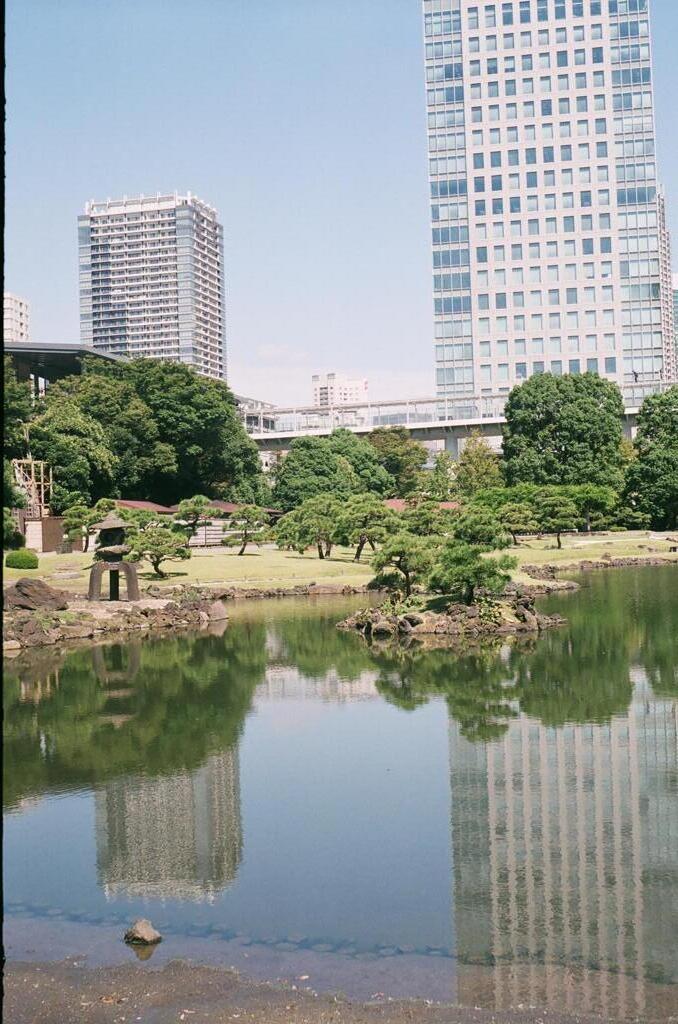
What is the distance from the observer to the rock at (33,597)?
3381 centimetres

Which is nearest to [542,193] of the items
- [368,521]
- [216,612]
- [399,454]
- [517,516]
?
[399,454]

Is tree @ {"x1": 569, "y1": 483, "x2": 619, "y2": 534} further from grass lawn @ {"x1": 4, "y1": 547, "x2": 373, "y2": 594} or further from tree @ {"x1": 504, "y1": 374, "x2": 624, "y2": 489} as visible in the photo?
grass lawn @ {"x1": 4, "y1": 547, "x2": 373, "y2": 594}

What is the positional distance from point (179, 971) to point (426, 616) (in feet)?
73.0

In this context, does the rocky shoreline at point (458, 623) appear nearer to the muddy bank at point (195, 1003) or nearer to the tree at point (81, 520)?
the tree at point (81, 520)

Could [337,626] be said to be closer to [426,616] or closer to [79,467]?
[426,616]

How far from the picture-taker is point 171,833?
12914 mm

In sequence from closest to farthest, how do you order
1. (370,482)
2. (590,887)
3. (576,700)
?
1. (590,887)
2. (576,700)
3. (370,482)

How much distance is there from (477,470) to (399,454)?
1069cm

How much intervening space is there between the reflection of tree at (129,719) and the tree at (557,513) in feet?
105

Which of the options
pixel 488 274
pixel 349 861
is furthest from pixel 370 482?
pixel 349 861

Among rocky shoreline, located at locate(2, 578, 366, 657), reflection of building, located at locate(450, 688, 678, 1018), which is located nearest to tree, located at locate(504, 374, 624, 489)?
rocky shoreline, located at locate(2, 578, 366, 657)

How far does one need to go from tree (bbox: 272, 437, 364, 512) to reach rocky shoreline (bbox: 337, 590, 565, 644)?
40509 mm

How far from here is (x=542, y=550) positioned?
55.8 m

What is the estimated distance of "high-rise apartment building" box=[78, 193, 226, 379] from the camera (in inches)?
7623
